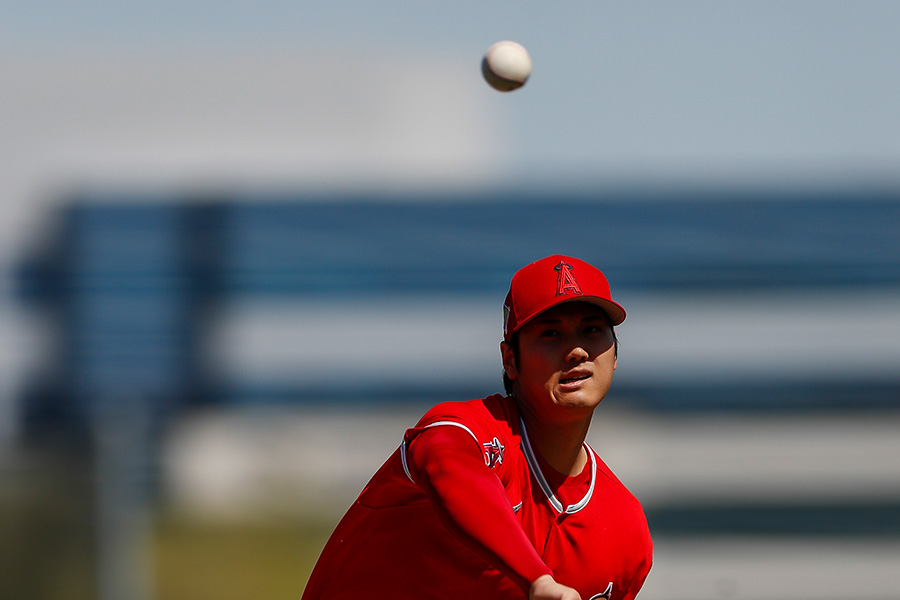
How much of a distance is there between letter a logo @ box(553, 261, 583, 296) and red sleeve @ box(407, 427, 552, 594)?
0.58 meters

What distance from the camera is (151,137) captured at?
50.8 metres

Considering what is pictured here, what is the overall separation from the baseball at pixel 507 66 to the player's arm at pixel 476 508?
2455mm

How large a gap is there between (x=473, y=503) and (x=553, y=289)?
2.70 ft

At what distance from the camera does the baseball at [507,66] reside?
5.73 meters

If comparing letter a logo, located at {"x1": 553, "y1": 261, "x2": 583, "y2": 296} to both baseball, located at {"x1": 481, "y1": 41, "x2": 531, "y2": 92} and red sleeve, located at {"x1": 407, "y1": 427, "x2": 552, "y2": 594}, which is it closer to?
red sleeve, located at {"x1": 407, "y1": 427, "x2": 552, "y2": 594}

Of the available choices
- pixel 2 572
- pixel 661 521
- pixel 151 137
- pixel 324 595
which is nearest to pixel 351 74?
pixel 151 137

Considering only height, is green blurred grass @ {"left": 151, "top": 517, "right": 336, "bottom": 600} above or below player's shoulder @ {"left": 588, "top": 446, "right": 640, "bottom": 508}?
above

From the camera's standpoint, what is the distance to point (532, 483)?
4246mm

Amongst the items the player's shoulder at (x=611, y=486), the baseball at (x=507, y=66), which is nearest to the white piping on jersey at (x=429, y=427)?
the player's shoulder at (x=611, y=486)

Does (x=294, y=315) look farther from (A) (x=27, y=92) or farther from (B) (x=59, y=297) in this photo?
(A) (x=27, y=92)

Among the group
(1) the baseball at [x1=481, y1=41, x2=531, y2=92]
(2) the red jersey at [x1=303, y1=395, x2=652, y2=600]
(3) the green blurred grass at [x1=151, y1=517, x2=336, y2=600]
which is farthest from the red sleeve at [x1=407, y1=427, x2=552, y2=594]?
(3) the green blurred grass at [x1=151, y1=517, x2=336, y2=600]

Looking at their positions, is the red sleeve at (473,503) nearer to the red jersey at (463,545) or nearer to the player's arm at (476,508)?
the player's arm at (476,508)

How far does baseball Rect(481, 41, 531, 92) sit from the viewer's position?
5727 mm

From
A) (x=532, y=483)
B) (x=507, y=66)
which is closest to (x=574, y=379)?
(x=532, y=483)
